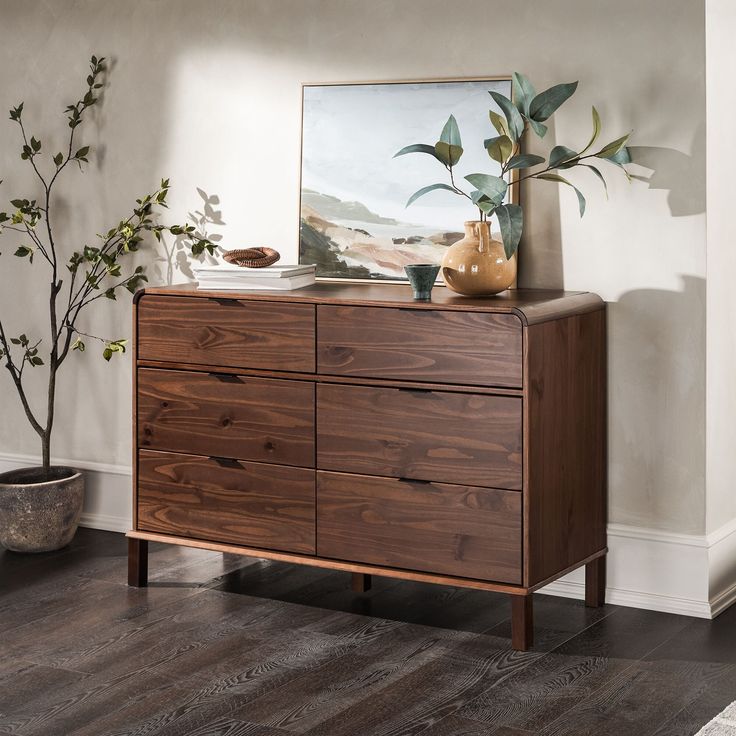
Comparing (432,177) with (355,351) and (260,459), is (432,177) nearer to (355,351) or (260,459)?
(355,351)

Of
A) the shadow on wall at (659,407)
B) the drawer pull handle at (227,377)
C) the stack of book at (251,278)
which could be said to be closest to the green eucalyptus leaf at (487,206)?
the shadow on wall at (659,407)

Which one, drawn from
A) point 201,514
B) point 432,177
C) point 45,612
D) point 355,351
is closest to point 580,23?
point 432,177

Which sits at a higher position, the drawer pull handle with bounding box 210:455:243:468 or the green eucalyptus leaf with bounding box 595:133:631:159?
the green eucalyptus leaf with bounding box 595:133:631:159

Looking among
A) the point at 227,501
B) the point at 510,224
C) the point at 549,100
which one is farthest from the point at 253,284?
the point at 549,100

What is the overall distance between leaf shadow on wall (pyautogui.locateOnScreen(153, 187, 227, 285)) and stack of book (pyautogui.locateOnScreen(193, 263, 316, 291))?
53cm

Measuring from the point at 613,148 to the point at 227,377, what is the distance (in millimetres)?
1243

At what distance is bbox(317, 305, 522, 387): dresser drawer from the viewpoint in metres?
2.90

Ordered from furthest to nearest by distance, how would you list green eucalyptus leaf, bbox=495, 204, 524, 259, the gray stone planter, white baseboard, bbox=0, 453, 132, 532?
white baseboard, bbox=0, 453, 132, 532 < the gray stone planter < green eucalyptus leaf, bbox=495, 204, 524, 259

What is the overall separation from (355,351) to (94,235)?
1.43 m

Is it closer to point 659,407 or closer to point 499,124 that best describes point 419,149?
point 499,124

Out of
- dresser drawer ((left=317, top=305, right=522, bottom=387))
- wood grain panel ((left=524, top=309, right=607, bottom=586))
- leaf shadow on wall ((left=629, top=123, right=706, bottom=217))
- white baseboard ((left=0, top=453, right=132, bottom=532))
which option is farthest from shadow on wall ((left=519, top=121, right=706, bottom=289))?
white baseboard ((left=0, top=453, right=132, bottom=532))

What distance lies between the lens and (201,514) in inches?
134

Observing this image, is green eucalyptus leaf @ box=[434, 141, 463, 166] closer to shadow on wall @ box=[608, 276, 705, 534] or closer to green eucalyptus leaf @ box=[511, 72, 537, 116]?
green eucalyptus leaf @ box=[511, 72, 537, 116]

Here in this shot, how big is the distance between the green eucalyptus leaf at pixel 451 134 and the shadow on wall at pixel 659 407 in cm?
64
